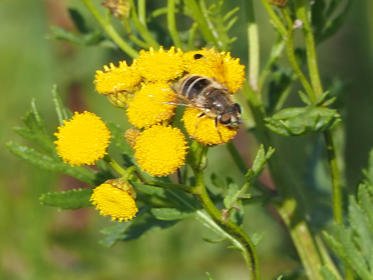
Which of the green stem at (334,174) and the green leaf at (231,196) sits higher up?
the green leaf at (231,196)

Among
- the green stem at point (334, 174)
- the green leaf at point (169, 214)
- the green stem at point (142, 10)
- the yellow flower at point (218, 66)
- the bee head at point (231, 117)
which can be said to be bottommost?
the green stem at point (334, 174)

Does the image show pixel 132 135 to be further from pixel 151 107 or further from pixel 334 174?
pixel 334 174

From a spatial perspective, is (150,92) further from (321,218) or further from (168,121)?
(321,218)

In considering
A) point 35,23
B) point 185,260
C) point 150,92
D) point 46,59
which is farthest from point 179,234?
point 150,92

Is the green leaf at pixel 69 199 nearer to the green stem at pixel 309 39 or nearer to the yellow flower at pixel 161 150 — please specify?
the yellow flower at pixel 161 150

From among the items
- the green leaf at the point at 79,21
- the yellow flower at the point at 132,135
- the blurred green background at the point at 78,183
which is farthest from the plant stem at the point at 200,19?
the blurred green background at the point at 78,183

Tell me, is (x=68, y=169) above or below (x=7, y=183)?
above

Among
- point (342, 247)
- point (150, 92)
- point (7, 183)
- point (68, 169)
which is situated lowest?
point (7, 183)
